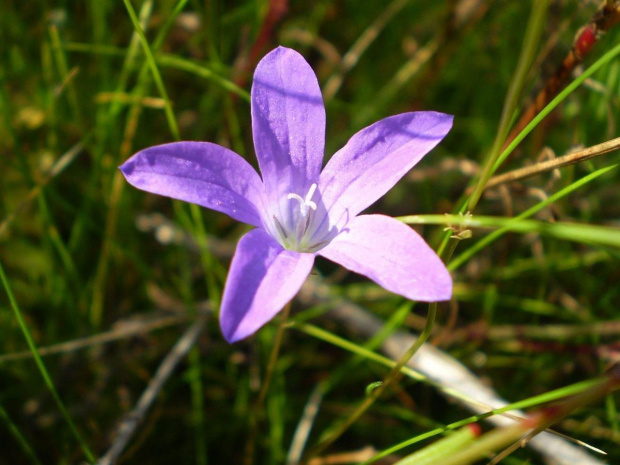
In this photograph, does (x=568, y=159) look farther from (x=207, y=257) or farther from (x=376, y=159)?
(x=207, y=257)

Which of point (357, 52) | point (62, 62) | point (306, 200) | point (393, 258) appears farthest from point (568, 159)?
point (62, 62)

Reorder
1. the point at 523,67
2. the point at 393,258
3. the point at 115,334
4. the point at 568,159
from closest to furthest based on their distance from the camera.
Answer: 1. the point at 523,67
2. the point at 393,258
3. the point at 568,159
4. the point at 115,334

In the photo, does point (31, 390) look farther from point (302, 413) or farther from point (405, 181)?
point (405, 181)

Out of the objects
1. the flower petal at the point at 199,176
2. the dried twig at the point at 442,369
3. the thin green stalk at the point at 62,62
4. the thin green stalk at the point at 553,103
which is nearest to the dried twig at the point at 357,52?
the dried twig at the point at 442,369

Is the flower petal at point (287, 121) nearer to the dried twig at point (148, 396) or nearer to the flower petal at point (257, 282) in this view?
the flower petal at point (257, 282)

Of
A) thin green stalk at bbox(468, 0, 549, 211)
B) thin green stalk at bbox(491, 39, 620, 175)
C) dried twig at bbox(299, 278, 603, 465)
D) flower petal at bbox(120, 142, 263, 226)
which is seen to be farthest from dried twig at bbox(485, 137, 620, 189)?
flower petal at bbox(120, 142, 263, 226)

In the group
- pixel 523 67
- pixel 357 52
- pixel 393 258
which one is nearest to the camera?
pixel 523 67

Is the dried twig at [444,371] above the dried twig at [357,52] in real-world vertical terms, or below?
below
